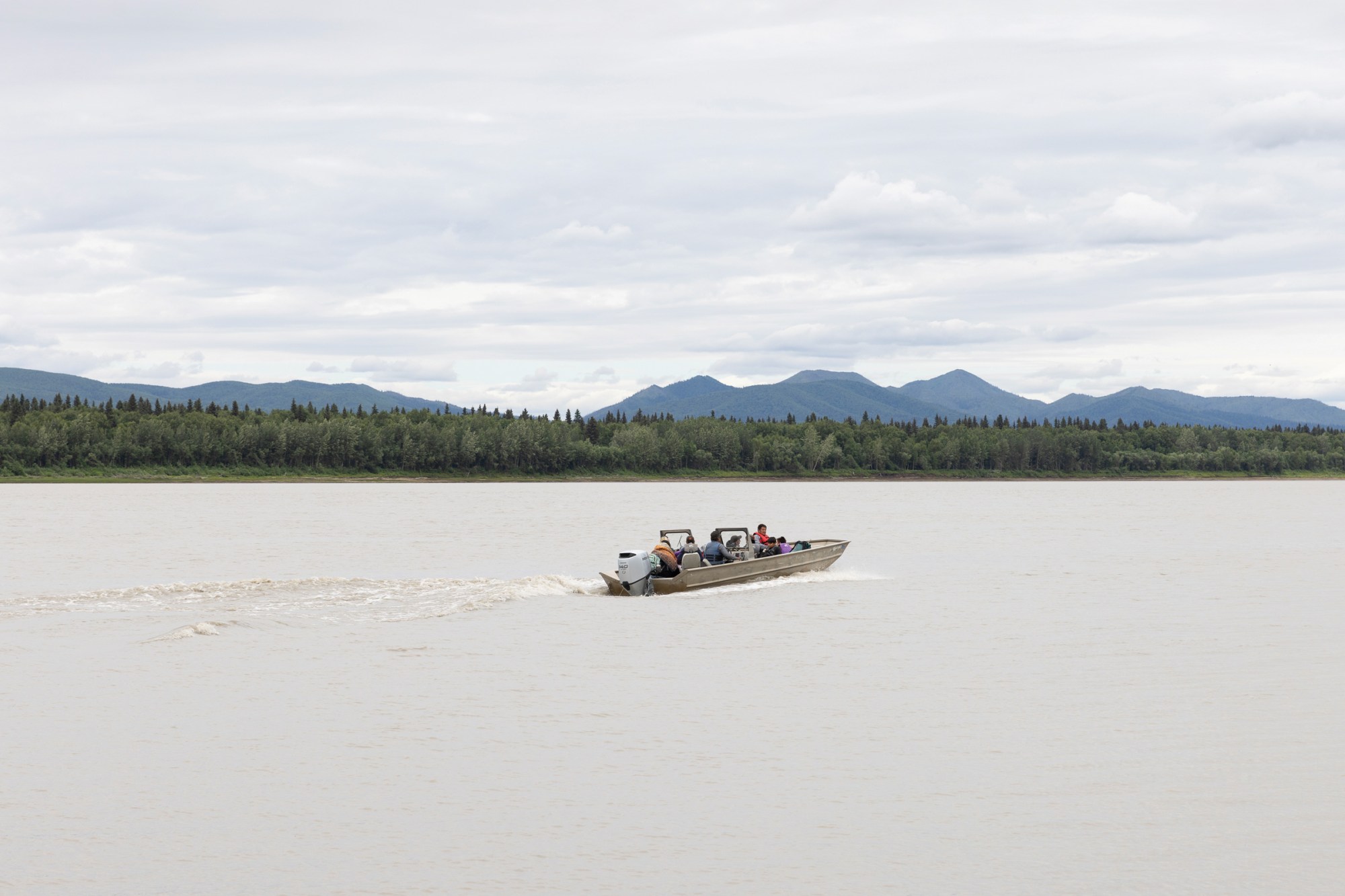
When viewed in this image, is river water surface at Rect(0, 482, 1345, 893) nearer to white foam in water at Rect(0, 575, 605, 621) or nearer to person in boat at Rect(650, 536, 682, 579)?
white foam in water at Rect(0, 575, 605, 621)

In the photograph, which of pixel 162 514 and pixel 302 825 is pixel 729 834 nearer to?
pixel 302 825

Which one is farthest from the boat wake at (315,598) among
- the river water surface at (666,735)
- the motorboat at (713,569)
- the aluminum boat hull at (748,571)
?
the motorboat at (713,569)

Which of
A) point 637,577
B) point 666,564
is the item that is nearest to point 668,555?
point 666,564

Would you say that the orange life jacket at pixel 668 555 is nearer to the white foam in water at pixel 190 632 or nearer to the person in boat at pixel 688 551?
the person in boat at pixel 688 551

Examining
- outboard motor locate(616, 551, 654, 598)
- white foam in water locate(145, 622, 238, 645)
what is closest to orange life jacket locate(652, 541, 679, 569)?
outboard motor locate(616, 551, 654, 598)

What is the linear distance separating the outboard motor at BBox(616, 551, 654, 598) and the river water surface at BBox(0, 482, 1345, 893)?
1412mm

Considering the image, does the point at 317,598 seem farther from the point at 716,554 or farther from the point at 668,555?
the point at 716,554

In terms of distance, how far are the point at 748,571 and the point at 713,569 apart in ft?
8.29

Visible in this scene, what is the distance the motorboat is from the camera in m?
41.1

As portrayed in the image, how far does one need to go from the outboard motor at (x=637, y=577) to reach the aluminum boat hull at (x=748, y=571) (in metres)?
0.22

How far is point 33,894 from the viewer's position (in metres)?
12.8

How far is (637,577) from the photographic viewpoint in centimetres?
4088

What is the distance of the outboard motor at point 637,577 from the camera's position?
134ft

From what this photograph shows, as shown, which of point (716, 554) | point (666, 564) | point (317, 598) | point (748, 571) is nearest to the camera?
point (317, 598)
